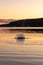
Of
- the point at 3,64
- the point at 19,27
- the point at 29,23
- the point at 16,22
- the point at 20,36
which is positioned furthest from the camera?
the point at 19,27

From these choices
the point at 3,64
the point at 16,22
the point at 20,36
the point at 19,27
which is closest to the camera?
the point at 3,64

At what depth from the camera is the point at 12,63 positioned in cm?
815

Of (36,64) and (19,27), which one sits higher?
(19,27)

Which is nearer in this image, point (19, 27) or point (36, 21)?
point (36, 21)

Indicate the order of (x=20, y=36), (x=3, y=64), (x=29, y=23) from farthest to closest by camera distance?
(x=29, y=23) < (x=20, y=36) < (x=3, y=64)

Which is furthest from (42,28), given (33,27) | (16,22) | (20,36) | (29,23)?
(20,36)

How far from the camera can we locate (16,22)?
29438 mm

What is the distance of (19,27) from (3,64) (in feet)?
89.6

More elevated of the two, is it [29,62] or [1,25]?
[1,25]

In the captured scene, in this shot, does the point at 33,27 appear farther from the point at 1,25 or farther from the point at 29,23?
the point at 1,25

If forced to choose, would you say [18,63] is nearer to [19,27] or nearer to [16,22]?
[16,22]

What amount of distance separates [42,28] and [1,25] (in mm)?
7366

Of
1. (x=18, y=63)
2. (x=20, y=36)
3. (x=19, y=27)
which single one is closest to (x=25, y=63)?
(x=18, y=63)

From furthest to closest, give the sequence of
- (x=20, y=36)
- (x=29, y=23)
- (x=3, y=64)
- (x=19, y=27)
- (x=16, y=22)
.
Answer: (x=19, y=27)
(x=29, y=23)
(x=16, y=22)
(x=20, y=36)
(x=3, y=64)
